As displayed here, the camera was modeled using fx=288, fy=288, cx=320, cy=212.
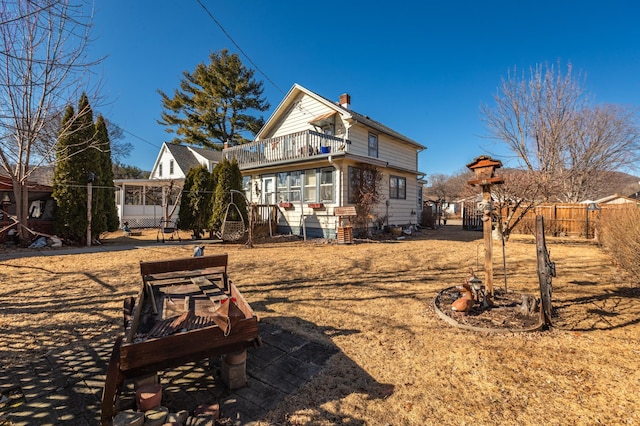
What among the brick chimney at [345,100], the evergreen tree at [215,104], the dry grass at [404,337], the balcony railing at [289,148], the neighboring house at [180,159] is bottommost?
the dry grass at [404,337]

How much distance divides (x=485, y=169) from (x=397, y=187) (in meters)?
11.2

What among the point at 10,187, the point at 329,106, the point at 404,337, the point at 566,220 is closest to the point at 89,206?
the point at 10,187

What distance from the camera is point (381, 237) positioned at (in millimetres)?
12953

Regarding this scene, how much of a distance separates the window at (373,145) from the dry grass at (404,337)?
337 inches

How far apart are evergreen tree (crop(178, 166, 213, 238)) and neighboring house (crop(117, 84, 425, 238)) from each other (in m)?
2.03

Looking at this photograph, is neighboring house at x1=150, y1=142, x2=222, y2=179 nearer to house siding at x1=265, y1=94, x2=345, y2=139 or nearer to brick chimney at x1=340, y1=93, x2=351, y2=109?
house siding at x1=265, y1=94, x2=345, y2=139

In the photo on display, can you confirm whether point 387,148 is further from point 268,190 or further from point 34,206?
point 34,206

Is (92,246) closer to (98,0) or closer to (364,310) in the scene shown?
(98,0)

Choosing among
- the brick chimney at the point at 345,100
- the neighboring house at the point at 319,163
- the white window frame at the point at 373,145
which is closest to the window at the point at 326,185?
the neighboring house at the point at 319,163

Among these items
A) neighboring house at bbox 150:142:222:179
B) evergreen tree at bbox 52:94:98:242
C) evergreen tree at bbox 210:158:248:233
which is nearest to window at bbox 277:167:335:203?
evergreen tree at bbox 210:158:248:233

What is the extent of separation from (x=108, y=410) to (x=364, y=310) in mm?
3116

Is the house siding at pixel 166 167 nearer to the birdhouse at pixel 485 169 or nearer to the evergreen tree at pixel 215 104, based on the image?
the evergreen tree at pixel 215 104

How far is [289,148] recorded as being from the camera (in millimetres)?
13383

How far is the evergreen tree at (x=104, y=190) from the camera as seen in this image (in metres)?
10.8
